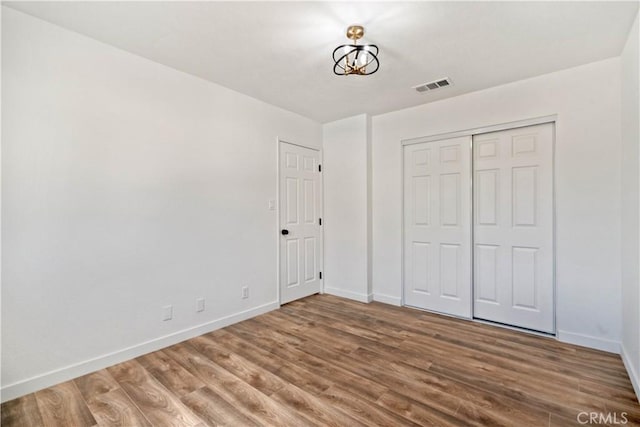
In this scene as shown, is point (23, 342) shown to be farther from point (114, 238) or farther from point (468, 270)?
point (468, 270)

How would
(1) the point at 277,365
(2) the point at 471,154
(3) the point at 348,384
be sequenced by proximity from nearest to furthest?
(3) the point at 348,384 → (1) the point at 277,365 → (2) the point at 471,154

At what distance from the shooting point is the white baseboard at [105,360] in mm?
1938

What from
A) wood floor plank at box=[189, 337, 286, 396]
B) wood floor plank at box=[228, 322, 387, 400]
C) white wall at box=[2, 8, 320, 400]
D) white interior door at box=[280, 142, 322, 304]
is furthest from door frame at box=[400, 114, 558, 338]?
wood floor plank at box=[189, 337, 286, 396]

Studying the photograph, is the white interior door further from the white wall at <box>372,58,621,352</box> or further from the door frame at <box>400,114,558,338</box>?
the white wall at <box>372,58,621,352</box>

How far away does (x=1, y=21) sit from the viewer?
1872 millimetres

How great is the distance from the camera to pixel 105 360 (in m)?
2.30

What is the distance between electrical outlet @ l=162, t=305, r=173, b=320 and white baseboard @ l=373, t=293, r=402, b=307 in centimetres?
253

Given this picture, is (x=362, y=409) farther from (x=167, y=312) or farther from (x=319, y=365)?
(x=167, y=312)

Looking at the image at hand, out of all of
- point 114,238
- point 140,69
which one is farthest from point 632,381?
point 140,69

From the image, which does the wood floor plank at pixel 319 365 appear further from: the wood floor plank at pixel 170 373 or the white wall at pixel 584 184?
the white wall at pixel 584 184

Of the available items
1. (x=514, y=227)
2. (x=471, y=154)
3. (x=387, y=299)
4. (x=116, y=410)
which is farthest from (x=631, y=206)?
(x=116, y=410)

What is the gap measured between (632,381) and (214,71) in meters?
4.16

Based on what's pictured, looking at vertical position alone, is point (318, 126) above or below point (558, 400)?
above

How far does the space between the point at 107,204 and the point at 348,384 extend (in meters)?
2.32
